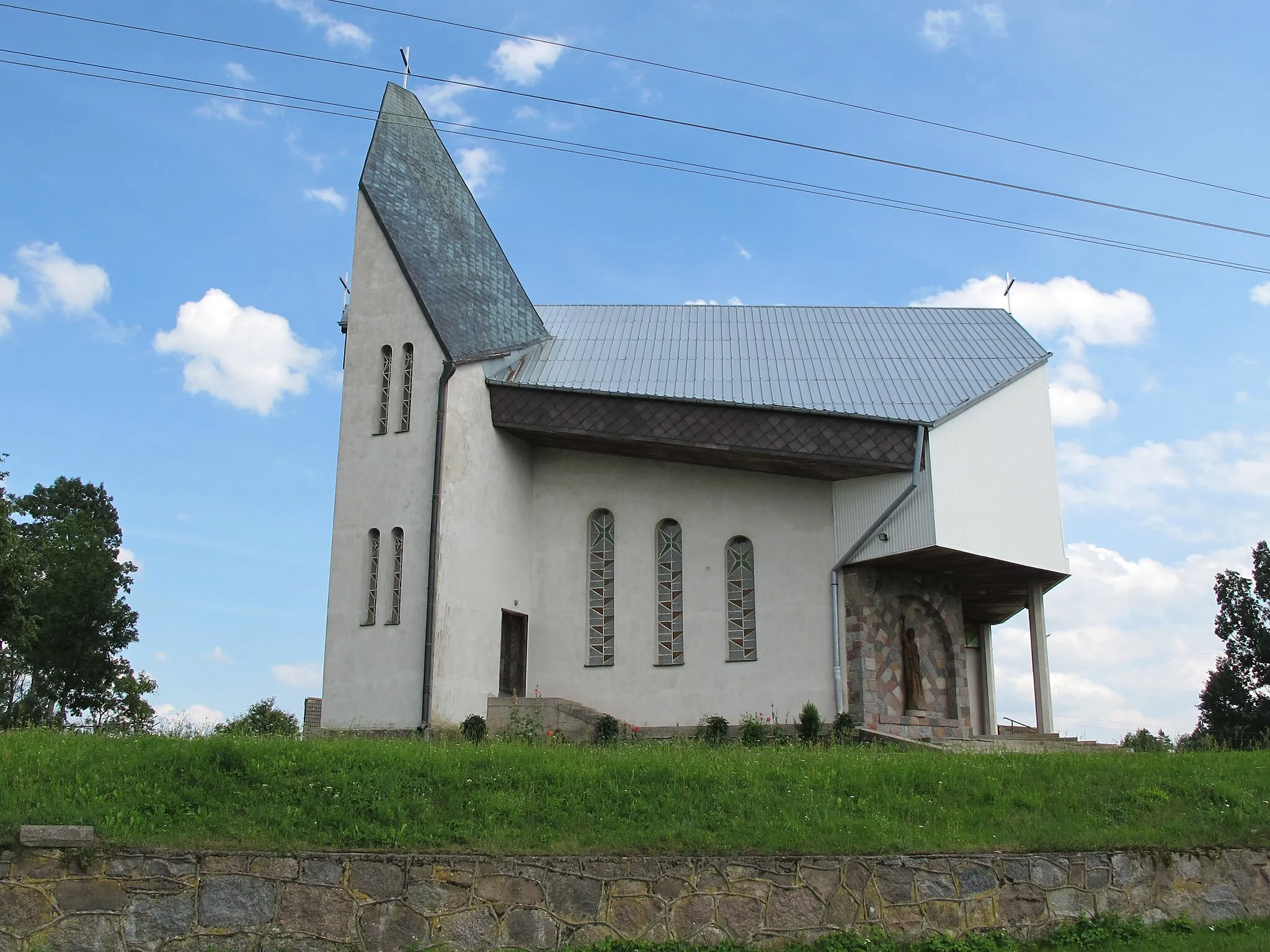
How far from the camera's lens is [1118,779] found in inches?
496

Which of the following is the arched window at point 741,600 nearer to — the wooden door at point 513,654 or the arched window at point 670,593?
the arched window at point 670,593

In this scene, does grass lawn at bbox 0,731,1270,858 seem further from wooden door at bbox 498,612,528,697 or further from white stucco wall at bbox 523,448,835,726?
wooden door at bbox 498,612,528,697

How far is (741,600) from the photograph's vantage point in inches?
840

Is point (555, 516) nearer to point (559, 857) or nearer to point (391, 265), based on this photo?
point (391, 265)

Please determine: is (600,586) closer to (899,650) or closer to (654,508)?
(654,508)

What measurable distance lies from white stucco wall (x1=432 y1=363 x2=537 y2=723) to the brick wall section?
5.82 meters

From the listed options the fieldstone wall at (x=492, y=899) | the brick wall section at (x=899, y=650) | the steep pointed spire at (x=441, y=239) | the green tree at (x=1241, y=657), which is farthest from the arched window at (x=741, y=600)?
the green tree at (x=1241, y=657)

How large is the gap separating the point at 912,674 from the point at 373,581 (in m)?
9.47

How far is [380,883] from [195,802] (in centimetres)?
201

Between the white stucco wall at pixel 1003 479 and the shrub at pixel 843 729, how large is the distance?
3.15 m

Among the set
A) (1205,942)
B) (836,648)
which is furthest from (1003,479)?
(1205,942)

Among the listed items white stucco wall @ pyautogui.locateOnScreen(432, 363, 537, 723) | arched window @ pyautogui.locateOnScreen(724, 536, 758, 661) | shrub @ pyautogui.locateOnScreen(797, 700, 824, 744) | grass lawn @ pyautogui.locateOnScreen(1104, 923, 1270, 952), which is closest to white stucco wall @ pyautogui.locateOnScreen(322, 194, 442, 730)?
white stucco wall @ pyautogui.locateOnScreen(432, 363, 537, 723)

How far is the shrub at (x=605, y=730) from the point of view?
19.1 metres

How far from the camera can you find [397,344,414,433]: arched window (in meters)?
20.4
